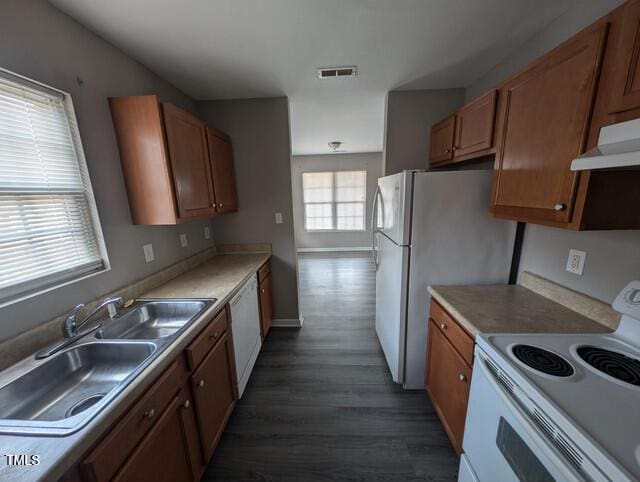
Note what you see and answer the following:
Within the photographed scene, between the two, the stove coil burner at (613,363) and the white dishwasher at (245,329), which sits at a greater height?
the stove coil burner at (613,363)

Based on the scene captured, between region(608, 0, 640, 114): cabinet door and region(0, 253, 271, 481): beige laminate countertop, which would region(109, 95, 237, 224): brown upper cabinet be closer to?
region(0, 253, 271, 481): beige laminate countertop

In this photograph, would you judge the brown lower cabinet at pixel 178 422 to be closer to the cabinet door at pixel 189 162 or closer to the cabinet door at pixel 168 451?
the cabinet door at pixel 168 451

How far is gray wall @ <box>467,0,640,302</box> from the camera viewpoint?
1.09 m

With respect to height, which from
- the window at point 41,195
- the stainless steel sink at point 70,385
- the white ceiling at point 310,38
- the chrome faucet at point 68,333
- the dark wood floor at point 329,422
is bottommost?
the dark wood floor at point 329,422

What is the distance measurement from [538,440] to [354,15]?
6.70 ft

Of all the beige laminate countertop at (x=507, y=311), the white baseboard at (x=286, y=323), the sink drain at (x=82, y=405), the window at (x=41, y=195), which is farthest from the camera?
the white baseboard at (x=286, y=323)

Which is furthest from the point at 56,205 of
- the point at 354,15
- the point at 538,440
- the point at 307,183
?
the point at 307,183

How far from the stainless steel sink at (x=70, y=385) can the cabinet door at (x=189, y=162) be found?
2.90 feet

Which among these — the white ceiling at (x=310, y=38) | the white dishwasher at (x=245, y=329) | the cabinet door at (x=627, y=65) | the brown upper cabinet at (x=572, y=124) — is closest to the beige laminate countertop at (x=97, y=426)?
the white dishwasher at (x=245, y=329)

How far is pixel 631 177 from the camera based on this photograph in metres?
0.94

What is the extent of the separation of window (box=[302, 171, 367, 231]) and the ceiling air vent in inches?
162

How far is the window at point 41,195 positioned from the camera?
1039 mm

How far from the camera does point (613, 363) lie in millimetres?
897

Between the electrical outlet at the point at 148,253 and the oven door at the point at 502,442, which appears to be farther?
the electrical outlet at the point at 148,253
